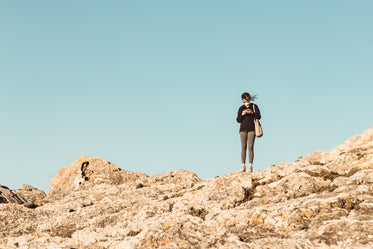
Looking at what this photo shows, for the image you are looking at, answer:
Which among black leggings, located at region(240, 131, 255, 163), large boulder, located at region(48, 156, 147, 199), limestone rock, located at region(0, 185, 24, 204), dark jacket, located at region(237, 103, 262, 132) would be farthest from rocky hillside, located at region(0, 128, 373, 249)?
large boulder, located at region(48, 156, 147, 199)

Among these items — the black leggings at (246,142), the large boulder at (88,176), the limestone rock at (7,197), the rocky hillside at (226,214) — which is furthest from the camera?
the large boulder at (88,176)

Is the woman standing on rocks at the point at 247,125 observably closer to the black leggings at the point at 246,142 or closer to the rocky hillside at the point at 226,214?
the black leggings at the point at 246,142

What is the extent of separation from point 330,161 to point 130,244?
1119 centimetres

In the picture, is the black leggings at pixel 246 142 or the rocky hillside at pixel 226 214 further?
the black leggings at pixel 246 142

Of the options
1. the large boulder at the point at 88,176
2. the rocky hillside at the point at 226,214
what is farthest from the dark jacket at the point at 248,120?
the large boulder at the point at 88,176

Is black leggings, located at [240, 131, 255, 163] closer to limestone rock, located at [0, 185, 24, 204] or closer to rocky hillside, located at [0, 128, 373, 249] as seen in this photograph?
rocky hillside, located at [0, 128, 373, 249]

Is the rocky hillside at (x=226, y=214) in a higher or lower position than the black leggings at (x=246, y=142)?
lower

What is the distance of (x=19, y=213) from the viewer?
17.2 metres

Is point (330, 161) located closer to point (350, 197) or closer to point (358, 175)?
point (358, 175)

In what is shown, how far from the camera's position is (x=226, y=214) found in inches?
478

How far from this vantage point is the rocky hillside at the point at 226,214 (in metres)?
9.87

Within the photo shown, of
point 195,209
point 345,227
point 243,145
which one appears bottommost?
point 345,227

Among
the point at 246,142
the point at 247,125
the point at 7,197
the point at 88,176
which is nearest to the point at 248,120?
the point at 247,125

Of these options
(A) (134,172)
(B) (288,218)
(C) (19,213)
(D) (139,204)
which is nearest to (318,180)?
(B) (288,218)
